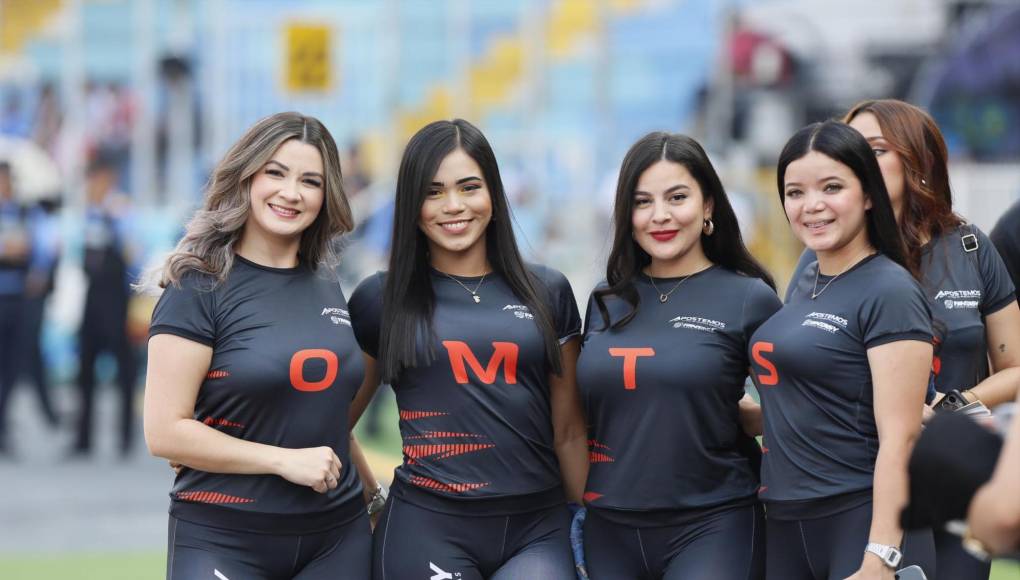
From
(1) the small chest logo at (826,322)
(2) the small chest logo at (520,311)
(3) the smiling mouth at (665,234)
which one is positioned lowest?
(2) the small chest logo at (520,311)

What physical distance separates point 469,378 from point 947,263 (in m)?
1.61

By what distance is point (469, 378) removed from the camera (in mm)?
4195

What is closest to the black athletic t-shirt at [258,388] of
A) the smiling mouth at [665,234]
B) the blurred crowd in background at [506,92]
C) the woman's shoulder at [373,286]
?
the woman's shoulder at [373,286]

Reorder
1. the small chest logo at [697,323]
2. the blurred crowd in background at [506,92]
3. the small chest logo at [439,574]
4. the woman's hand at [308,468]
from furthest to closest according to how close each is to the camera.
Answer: the blurred crowd in background at [506,92]
the small chest logo at [697,323]
the small chest logo at [439,574]
the woman's hand at [308,468]

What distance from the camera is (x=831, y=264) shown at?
400cm

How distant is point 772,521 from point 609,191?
46.2ft

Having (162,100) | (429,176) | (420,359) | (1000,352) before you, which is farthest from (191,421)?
(162,100)

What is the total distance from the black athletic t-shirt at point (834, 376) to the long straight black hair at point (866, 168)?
76 mm

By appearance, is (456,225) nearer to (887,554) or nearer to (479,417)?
(479,417)

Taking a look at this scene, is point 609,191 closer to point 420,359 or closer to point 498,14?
point 498,14

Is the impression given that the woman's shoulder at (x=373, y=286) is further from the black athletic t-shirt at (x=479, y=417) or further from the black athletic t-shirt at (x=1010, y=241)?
the black athletic t-shirt at (x=1010, y=241)

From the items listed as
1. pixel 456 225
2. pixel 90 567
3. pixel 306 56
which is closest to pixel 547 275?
pixel 456 225

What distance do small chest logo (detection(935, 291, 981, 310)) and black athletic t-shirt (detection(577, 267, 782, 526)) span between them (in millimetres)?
536

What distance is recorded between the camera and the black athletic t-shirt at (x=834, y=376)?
3.74 meters
